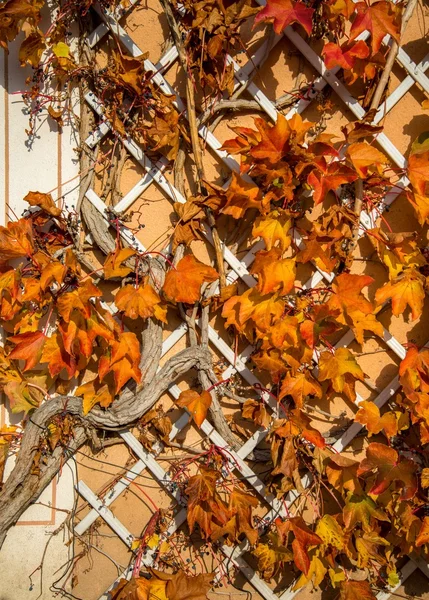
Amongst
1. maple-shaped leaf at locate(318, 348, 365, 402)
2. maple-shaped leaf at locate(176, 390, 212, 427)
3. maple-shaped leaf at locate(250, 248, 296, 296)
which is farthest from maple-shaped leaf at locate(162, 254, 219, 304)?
maple-shaped leaf at locate(318, 348, 365, 402)

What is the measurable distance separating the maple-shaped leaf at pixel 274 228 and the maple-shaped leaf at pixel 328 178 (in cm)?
11

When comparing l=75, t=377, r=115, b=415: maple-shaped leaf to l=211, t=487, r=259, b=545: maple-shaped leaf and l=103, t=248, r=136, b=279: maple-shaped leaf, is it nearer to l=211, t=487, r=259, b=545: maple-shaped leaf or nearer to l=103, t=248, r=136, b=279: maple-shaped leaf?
l=103, t=248, r=136, b=279: maple-shaped leaf

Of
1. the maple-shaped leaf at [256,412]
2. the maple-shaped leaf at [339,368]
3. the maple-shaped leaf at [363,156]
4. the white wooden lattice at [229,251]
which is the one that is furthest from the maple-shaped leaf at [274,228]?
the maple-shaped leaf at [256,412]

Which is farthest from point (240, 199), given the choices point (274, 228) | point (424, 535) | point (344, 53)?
point (424, 535)

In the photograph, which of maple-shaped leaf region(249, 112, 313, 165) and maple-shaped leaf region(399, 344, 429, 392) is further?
maple-shaped leaf region(399, 344, 429, 392)

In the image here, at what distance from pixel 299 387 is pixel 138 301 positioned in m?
0.51

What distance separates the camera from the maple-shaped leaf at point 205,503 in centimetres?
140

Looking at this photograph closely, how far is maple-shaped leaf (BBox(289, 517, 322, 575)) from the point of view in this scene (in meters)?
1.36

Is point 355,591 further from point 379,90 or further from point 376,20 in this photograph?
point 376,20

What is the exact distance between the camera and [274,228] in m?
1.38

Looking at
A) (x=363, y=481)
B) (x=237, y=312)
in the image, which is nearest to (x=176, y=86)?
(x=237, y=312)

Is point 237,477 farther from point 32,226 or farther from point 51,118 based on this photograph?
point 51,118

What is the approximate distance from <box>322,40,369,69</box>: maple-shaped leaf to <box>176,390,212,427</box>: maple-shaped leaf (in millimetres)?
937

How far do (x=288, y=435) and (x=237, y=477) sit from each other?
23 cm
